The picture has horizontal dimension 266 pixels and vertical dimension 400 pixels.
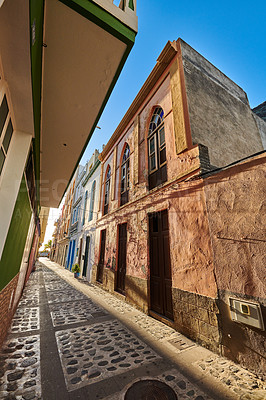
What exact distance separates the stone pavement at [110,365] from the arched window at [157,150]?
4328mm

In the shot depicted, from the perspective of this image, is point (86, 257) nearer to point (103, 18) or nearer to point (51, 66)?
point (51, 66)

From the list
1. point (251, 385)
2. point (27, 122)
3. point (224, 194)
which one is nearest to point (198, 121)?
point (224, 194)

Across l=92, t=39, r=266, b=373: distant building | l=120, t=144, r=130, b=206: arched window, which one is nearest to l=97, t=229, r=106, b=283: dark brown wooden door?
l=92, t=39, r=266, b=373: distant building

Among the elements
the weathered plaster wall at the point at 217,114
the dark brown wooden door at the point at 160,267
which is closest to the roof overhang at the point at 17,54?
the weathered plaster wall at the point at 217,114

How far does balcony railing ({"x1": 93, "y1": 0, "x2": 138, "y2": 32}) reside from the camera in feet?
7.15

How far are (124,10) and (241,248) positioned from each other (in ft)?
14.2

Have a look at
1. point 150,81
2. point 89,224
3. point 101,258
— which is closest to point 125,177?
point 150,81

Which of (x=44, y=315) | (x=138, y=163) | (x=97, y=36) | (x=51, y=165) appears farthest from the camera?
(x=138, y=163)

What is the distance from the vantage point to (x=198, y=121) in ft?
16.4

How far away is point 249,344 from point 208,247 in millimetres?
1618

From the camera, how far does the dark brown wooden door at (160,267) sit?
4.70m

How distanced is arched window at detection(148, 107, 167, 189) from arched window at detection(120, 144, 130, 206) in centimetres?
193

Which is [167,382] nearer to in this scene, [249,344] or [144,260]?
[249,344]

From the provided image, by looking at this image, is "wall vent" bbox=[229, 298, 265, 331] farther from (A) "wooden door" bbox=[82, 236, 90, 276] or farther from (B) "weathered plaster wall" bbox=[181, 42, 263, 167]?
(A) "wooden door" bbox=[82, 236, 90, 276]
